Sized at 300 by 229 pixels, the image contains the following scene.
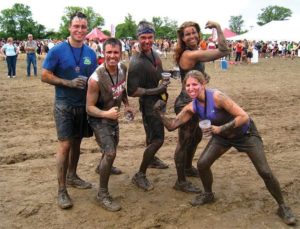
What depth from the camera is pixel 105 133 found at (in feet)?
14.7

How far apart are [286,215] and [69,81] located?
2738 millimetres

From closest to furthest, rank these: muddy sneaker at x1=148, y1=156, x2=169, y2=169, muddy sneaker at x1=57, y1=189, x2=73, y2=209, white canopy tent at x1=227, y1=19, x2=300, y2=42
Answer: muddy sneaker at x1=57, y1=189, x2=73, y2=209
muddy sneaker at x1=148, y1=156, x2=169, y2=169
white canopy tent at x1=227, y1=19, x2=300, y2=42

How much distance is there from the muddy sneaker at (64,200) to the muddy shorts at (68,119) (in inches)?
25.1

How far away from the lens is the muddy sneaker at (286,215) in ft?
13.6

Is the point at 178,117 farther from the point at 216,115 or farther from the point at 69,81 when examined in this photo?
the point at 69,81

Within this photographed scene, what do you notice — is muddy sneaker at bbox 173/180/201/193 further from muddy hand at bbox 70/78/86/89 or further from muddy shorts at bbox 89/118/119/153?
muddy hand at bbox 70/78/86/89

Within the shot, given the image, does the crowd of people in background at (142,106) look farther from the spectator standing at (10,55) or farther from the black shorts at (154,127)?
the spectator standing at (10,55)

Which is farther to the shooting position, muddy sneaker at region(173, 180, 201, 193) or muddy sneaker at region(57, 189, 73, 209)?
muddy sneaker at region(173, 180, 201, 193)

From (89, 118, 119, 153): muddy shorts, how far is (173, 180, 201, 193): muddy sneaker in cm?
107

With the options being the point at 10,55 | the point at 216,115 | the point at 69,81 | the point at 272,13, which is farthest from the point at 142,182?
the point at 272,13

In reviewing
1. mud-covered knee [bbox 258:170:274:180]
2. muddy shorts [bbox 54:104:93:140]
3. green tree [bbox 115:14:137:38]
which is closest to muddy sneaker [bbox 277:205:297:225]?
mud-covered knee [bbox 258:170:274:180]

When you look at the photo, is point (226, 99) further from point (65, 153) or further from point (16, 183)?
point (16, 183)

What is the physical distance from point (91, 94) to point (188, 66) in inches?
48.3

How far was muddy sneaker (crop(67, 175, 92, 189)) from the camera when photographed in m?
5.09
